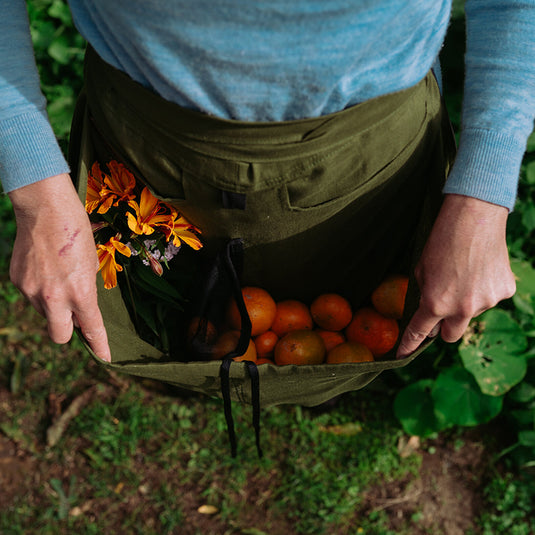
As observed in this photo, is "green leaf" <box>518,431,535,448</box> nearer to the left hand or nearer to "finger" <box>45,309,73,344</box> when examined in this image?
the left hand

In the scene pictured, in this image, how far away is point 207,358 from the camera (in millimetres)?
1405

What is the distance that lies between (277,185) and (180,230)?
1.00ft

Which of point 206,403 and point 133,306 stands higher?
point 133,306

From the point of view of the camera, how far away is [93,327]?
1075 millimetres

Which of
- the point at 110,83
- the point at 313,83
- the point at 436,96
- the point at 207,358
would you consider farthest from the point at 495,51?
the point at 207,358

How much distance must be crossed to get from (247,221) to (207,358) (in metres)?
0.43

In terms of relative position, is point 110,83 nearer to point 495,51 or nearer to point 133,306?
point 133,306

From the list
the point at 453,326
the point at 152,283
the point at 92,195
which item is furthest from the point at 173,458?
the point at 453,326

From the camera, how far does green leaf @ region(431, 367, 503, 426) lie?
1913 millimetres

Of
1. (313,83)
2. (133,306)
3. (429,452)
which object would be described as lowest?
(429,452)

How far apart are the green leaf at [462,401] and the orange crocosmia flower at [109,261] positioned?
131 centimetres

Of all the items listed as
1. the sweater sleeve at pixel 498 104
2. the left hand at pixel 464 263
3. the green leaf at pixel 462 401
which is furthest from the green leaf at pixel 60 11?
the green leaf at pixel 462 401

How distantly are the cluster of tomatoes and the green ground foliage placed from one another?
0.52 metres

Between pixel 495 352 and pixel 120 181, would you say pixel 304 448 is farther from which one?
pixel 120 181
